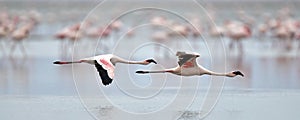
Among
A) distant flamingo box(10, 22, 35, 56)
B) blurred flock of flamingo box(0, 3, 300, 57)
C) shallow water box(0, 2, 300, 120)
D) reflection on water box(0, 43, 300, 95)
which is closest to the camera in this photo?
shallow water box(0, 2, 300, 120)

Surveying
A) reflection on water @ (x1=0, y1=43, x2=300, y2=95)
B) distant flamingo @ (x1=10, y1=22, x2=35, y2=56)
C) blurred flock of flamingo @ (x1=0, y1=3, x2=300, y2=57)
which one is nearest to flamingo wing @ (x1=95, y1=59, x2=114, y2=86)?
reflection on water @ (x1=0, y1=43, x2=300, y2=95)

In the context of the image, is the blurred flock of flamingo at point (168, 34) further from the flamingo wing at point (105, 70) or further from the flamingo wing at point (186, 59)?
the flamingo wing at point (105, 70)

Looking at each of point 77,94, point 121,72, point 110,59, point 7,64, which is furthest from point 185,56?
point 7,64

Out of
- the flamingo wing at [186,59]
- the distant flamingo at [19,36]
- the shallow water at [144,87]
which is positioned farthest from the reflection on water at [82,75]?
the flamingo wing at [186,59]

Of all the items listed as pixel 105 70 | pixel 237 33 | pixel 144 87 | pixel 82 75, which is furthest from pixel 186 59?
pixel 237 33

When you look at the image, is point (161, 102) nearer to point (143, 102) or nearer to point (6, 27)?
point (143, 102)

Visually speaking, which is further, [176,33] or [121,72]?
[176,33]

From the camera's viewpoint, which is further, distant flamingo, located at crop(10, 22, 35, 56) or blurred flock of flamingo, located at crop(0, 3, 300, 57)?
blurred flock of flamingo, located at crop(0, 3, 300, 57)

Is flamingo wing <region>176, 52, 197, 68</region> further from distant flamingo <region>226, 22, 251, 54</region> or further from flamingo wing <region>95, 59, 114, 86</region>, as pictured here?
distant flamingo <region>226, 22, 251, 54</region>

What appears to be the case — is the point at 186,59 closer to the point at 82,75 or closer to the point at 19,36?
the point at 82,75
